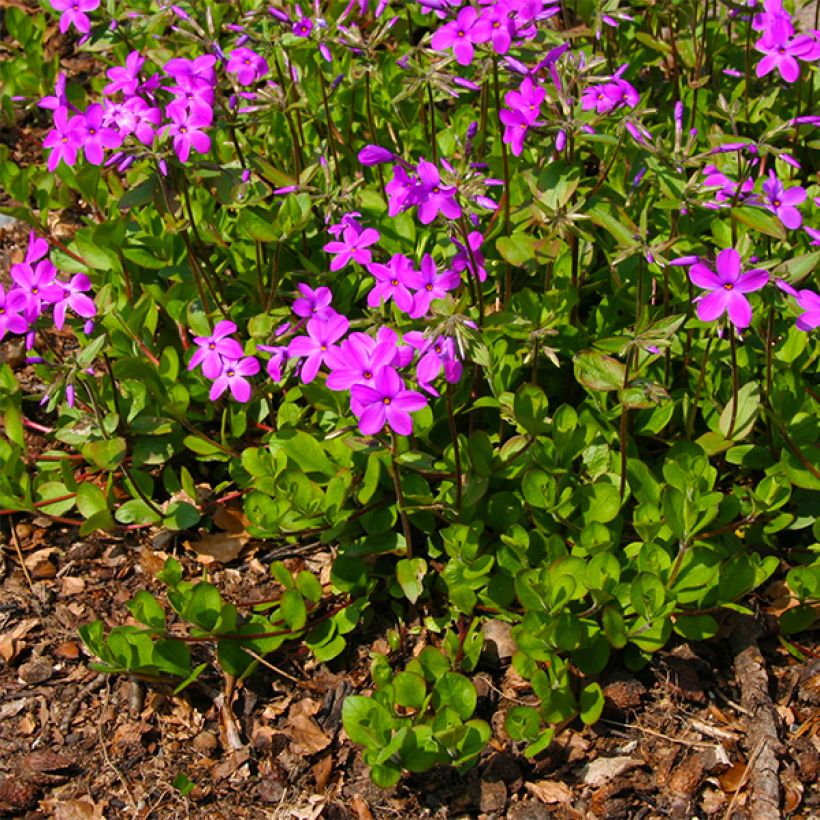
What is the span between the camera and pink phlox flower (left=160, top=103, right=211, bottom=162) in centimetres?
358

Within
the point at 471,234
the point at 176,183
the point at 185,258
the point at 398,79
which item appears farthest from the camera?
the point at 398,79

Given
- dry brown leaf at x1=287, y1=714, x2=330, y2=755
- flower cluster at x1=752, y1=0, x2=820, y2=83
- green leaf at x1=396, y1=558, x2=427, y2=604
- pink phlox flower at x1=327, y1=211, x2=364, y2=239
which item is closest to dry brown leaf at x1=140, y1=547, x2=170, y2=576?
dry brown leaf at x1=287, y1=714, x2=330, y2=755

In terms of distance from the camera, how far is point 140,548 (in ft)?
13.5

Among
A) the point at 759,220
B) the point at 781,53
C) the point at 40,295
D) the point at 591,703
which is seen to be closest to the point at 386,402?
the point at 591,703

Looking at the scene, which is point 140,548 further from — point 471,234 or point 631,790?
point 631,790

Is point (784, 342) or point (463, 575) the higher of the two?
point (784, 342)

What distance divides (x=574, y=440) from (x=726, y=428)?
55 centimetres

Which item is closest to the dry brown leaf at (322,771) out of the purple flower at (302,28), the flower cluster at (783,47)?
the purple flower at (302,28)

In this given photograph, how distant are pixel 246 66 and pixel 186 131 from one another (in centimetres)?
71

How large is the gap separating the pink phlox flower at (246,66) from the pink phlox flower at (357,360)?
5.09ft

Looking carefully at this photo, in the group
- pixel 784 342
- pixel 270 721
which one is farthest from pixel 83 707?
pixel 784 342

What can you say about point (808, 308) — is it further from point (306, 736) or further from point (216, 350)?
point (306, 736)

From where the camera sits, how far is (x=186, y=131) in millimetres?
3602

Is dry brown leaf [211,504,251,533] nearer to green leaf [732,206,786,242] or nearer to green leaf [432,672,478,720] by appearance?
green leaf [432,672,478,720]
